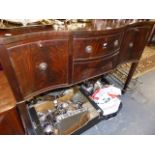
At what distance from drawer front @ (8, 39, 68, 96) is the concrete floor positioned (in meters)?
0.69

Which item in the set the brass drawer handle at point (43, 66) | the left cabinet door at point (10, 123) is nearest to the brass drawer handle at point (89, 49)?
the brass drawer handle at point (43, 66)

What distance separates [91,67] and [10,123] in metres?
0.64

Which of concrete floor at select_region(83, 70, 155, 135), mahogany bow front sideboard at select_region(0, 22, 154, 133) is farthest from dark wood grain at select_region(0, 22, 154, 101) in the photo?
concrete floor at select_region(83, 70, 155, 135)

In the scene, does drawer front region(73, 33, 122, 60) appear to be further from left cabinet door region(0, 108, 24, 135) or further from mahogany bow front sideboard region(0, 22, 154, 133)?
left cabinet door region(0, 108, 24, 135)

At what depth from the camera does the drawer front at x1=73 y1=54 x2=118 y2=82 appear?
982mm

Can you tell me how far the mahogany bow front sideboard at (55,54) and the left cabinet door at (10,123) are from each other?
44mm

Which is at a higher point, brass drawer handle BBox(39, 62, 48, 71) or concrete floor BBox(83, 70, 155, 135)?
brass drawer handle BBox(39, 62, 48, 71)

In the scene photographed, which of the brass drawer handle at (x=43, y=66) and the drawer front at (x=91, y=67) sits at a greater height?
the brass drawer handle at (x=43, y=66)

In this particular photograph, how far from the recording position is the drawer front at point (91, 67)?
982 mm

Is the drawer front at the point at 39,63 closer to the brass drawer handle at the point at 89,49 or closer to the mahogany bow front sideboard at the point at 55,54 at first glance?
the mahogany bow front sideboard at the point at 55,54

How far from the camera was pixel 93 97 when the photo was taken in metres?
1.45
